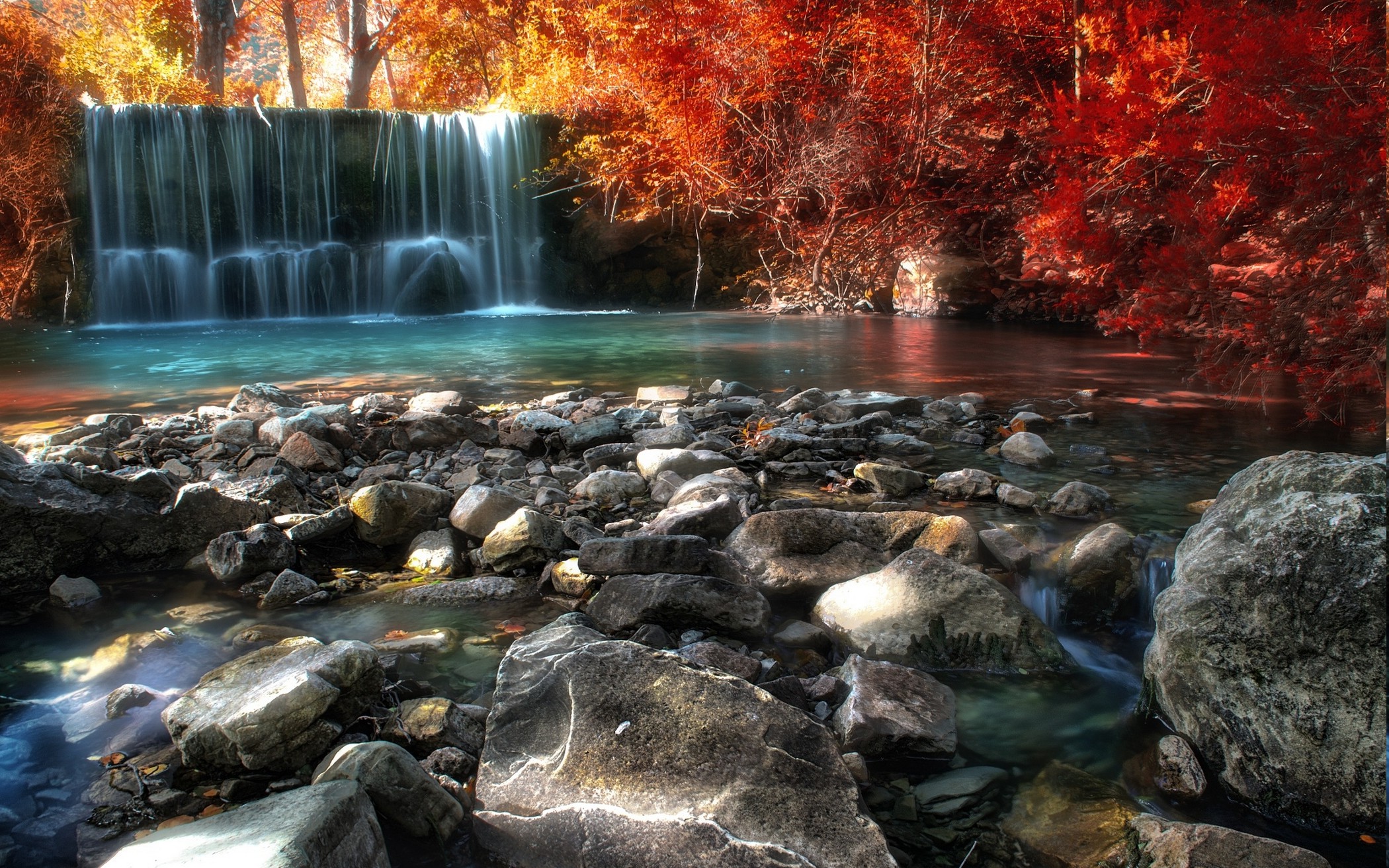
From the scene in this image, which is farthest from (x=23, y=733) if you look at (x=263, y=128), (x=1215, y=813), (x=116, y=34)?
(x=116, y=34)

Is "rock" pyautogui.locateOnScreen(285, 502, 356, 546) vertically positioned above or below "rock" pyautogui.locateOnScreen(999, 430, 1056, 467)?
below

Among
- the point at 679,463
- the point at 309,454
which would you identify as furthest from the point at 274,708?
the point at 309,454

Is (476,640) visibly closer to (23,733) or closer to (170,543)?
(23,733)

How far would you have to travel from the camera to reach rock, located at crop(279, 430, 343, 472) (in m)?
4.66

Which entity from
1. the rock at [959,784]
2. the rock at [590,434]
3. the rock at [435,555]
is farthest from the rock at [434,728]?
the rock at [590,434]

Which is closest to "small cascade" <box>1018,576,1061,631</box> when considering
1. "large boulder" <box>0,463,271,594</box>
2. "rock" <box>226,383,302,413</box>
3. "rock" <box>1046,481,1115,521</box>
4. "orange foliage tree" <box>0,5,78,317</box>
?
"rock" <box>1046,481,1115,521</box>

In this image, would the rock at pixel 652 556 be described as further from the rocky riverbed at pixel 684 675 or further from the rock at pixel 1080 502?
the rock at pixel 1080 502

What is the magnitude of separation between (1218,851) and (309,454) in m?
4.44

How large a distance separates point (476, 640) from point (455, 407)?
381 centimetres

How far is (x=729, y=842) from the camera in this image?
1693mm

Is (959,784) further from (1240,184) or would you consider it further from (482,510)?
(1240,184)

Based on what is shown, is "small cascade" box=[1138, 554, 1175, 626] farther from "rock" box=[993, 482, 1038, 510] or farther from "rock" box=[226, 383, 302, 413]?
"rock" box=[226, 383, 302, 413]

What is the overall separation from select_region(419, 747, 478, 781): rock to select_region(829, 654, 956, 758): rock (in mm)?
948

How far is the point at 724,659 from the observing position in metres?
2.50
